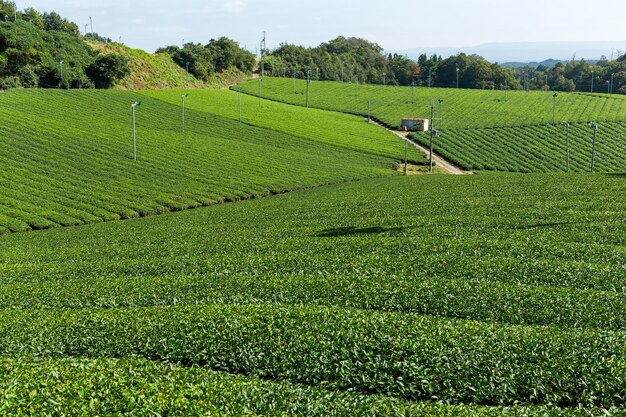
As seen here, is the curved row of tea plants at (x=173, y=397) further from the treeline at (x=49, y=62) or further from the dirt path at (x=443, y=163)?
the treeline at (x=49, y=62)

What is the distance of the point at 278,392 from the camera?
18.1 m

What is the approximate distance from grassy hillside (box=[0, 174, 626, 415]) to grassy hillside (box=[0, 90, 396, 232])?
52.6 ft

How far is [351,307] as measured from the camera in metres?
26.3

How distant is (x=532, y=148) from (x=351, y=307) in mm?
105665

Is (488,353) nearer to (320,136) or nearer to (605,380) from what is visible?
(605,380)

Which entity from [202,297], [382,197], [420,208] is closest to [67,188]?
[382,197]

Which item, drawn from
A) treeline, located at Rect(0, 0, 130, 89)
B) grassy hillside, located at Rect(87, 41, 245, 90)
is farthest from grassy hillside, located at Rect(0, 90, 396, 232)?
grassy hillside, located at Rect(87, 41, 245, 90)

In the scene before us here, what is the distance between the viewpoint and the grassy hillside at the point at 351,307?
1938 cm

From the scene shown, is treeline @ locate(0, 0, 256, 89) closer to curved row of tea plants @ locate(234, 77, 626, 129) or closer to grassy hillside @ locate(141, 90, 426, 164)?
grassy hillside @ locate(141, 90, 426, 164)

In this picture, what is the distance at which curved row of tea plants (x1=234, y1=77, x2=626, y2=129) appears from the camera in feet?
504

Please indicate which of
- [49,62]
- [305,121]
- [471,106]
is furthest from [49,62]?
[471,106]

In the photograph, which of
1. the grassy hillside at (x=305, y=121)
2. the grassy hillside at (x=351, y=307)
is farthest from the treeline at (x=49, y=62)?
the grassy hillside at (x=351, y=307)

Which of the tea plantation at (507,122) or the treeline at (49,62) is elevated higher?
the treeline at (49,62)

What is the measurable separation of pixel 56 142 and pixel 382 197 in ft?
160
